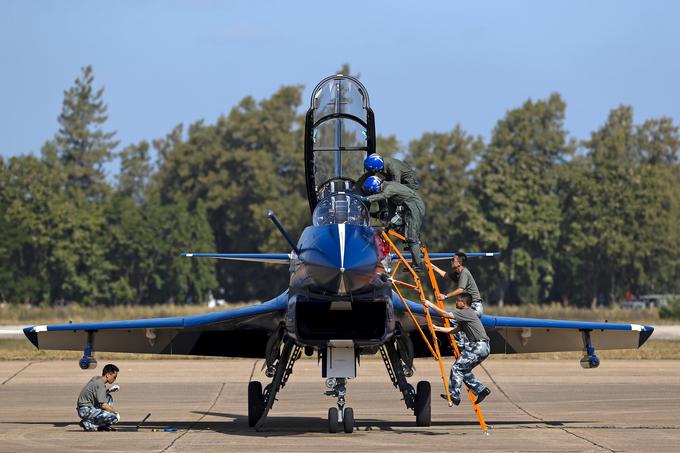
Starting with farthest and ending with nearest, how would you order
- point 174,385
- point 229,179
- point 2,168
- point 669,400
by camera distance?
point 229,179 < point 2,168 < point 174,385 < point 669,400

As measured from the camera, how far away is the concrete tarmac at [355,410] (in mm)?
13047

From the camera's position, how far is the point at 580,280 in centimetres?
7856

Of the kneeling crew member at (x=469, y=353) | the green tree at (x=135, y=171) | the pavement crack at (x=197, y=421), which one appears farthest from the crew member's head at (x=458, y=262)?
the green tree at (x=135, y=171)

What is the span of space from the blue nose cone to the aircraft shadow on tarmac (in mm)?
2507

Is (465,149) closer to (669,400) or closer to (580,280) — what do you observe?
(580,280)

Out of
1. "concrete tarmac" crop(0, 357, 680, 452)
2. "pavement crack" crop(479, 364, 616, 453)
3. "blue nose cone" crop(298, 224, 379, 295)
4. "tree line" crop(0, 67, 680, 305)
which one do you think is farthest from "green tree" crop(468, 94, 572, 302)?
"blue nose cone" crop(298, 224, 379, 295)

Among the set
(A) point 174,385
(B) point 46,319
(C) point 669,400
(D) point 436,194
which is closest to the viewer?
(C) point 669,400

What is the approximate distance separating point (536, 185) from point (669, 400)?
5713cm

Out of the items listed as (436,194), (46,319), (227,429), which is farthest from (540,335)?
(436,194)

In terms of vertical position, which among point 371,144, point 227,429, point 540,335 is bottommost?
point 227,429

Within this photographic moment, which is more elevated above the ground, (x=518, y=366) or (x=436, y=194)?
(x=436, y=194)

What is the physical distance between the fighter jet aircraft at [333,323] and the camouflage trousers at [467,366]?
32.8 inches

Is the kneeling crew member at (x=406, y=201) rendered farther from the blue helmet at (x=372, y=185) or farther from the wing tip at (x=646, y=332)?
the wing tip at (x=646, y=332)

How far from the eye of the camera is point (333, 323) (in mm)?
13273
